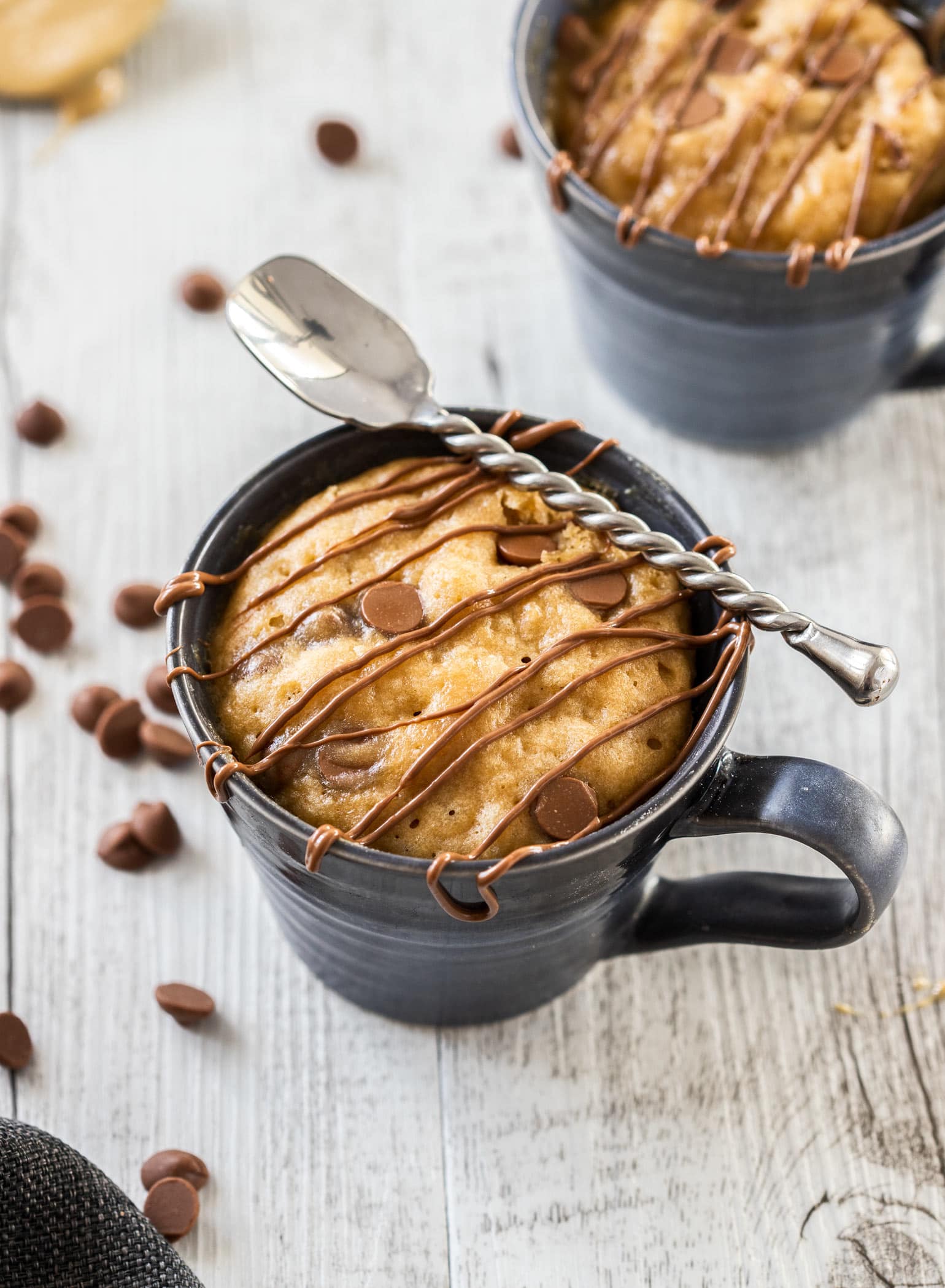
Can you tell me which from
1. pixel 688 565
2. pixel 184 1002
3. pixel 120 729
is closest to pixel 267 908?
pixel 184 1002

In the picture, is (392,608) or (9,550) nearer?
(392,608)

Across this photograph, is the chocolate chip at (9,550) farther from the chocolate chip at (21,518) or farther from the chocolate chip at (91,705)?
the chocolate chip at (91,705)

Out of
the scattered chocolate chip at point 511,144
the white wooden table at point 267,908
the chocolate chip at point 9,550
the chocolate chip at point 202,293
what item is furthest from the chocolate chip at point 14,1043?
the scattered chocolate chip at point 511,144

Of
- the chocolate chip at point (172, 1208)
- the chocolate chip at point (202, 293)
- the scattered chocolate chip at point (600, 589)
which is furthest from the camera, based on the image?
the chocolate chip at point (202, 293)

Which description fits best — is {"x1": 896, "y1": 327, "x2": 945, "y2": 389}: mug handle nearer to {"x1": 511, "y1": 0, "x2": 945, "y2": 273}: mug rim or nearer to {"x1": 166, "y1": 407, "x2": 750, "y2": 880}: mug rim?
{"x1": 511, "y1": 0, "x2": 945, "y2": 273}: mug rim

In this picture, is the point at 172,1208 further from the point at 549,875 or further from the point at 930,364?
the point at 930,364

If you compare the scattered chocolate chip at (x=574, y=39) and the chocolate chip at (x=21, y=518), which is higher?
the scattered chocolate chip at (x=574, y=39)

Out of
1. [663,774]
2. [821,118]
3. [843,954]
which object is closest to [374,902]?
[663,774]
